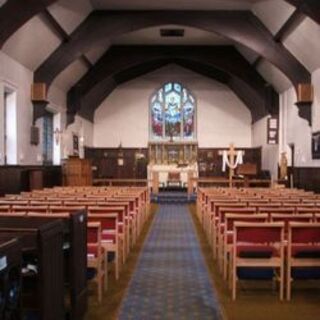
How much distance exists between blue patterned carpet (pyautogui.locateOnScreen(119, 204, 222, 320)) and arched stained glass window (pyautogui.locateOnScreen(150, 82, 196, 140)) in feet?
49.2

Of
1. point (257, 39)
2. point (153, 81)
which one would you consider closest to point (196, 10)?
point (257, 39)

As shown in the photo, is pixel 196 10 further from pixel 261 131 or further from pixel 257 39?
pixel 261 131

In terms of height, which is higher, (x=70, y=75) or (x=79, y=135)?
(x=70, y=75)

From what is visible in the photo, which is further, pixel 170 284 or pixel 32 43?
pixel 32 43

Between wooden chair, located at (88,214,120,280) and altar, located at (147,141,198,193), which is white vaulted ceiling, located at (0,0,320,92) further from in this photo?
altar, located at (147,141,198,193)

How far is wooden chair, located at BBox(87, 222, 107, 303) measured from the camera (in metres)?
4.85

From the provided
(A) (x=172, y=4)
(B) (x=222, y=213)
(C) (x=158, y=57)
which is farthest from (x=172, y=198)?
(B) (x=222, y=213)

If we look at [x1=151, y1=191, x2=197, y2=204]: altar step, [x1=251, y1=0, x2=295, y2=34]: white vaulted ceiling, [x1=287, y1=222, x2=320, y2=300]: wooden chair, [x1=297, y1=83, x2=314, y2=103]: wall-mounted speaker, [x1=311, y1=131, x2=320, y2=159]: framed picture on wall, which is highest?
[x1=251, y1=0, x2=295, y2=34]: white vaulted ceiling

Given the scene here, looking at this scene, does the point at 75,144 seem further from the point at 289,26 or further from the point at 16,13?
the point at 289,26

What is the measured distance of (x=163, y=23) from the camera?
14.6 meters

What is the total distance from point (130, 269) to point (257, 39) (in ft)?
32.1

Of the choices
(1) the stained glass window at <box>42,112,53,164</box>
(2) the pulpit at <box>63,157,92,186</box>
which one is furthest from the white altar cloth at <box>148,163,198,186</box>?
(1) the stained glass window at <box>42,112,53,164</box>

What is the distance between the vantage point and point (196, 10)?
14.5m

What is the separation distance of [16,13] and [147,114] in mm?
13192
